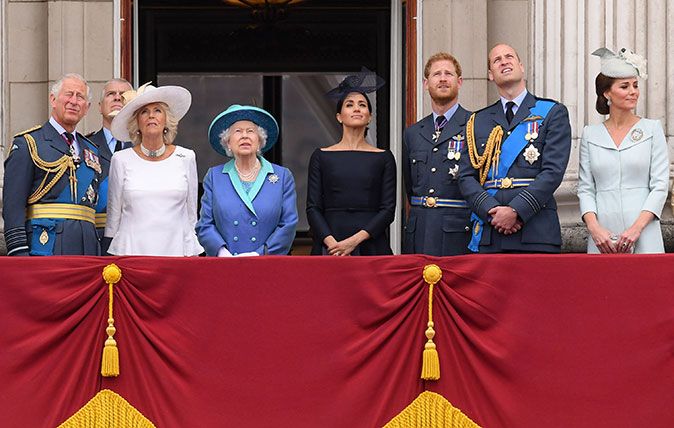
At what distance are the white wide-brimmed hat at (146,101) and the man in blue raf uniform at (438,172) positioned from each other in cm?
139

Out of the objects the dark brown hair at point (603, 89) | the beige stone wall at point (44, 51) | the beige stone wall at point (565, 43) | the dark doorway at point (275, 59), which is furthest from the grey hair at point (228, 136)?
the dark doorway at point (275, 59)

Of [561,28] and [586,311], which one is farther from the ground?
[561,28]

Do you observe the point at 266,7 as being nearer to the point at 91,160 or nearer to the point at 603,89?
the point at 91,160

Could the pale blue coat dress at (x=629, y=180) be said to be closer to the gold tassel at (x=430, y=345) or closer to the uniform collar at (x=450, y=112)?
the uniform collar at (x=450, y=112)

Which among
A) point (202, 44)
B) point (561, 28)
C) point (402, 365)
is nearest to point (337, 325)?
point (402, 365)

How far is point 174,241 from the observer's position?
30.8 ft

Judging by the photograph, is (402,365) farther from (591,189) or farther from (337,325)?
(591,189)

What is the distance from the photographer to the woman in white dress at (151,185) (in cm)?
936

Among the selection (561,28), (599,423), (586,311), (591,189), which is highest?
(561,28)

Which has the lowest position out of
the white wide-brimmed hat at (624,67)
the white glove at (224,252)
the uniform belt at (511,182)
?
the white glove at (224,252)

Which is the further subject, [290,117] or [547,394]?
[290,117]

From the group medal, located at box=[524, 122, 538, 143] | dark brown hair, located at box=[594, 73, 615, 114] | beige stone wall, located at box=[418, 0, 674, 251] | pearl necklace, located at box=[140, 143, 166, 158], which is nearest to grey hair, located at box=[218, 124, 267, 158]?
pearl necklace, located at box=[140, 143, 166, 158]

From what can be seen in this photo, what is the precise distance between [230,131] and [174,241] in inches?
27.8

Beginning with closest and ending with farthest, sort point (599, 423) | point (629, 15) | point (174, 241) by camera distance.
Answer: point (599, 423), point (174, 241), point (629, 15)
